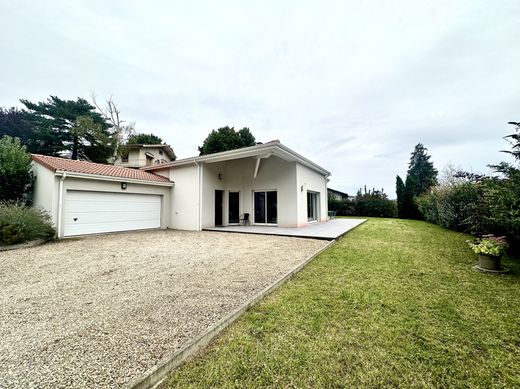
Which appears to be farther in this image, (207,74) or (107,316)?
(207,74)

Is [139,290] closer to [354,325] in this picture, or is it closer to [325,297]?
[325,297]

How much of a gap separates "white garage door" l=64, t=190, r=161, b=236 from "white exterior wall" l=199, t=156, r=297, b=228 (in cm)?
292

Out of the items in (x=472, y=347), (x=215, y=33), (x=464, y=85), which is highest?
(x=215, y=33)

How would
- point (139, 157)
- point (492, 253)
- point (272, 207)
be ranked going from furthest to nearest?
point (139, 157) < point (272, 207) < point (492, 253)

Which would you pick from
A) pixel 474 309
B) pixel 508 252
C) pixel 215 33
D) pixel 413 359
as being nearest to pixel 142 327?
pixel 413 359

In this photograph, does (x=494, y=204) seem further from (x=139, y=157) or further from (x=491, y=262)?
(x=139, y=157)

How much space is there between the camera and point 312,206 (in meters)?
14.2

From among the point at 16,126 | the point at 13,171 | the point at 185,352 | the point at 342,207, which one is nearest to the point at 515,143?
the point at 185,352

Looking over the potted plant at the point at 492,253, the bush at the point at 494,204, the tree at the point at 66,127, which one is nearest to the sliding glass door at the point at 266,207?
the bush at the point at 494,204

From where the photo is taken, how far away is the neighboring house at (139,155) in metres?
24.9

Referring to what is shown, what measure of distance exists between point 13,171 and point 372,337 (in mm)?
12904

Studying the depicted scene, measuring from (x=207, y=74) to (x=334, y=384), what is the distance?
13.5m

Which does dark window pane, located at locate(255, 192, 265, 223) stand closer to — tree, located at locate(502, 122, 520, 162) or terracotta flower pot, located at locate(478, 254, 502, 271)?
terracotta flower pot, located at locate(478, 254, 502, 271)

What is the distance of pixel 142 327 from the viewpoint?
2518 millimetres
